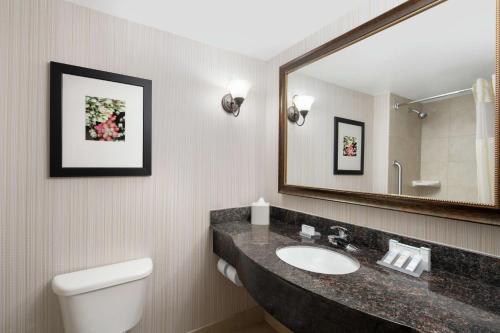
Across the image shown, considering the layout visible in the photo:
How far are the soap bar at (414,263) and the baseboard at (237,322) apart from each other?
147cm

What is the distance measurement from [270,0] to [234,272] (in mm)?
1699

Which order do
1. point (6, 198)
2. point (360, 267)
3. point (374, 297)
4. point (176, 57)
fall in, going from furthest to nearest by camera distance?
point (176, 57), point (6, 198), point (360, 267), point (374, 297)

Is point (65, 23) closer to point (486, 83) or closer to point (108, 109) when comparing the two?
point (108, 109)

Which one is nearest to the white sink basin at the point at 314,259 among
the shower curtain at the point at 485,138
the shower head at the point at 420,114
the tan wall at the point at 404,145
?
the tan wall at the point at 404,145

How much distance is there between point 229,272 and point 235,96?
4.18 ft

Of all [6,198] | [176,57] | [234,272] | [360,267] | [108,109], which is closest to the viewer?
[360,267]

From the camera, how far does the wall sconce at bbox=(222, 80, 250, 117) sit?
1884mm

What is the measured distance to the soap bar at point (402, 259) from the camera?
115 cm

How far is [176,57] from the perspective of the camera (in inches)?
70.9

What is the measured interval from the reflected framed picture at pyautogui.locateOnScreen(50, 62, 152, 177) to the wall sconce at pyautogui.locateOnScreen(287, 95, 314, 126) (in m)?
1.03

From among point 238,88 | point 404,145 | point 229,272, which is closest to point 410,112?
point 404,145

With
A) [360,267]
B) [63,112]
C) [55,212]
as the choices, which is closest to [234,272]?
[360,267]

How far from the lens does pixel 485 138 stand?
3.34 ft

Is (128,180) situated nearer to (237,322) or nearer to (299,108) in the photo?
(299,108)
